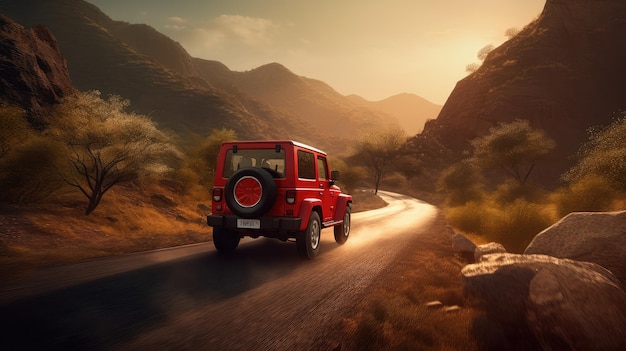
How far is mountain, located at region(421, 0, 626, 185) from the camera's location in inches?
2037

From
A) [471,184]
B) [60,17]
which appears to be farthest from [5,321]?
[60,17]

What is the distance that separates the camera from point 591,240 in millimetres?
4777

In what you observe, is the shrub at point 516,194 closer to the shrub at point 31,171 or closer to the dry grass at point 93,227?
the dry grass at point 93,227

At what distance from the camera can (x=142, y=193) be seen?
16.1 meters

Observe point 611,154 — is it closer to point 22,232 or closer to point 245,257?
point 245,257

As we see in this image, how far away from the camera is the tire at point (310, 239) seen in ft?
20.2

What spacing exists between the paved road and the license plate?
2.25 feet

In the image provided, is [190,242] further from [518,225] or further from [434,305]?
[518,225]

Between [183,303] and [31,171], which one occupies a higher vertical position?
[31,171]

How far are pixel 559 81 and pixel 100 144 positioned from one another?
228ft

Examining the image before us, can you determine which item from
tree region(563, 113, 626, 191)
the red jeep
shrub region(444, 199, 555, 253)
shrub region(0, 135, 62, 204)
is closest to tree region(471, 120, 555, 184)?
tree region(563, 113, 626, 191)

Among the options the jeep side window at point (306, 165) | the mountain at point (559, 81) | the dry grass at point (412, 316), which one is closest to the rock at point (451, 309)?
the dry grass at point (412, 316)

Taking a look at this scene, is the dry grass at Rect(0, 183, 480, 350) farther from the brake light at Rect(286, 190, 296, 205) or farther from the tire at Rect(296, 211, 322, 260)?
the brake light at Rect(286, 190, 296, 205)

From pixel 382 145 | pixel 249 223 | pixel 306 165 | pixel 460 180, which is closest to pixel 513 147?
pixel 460 180
